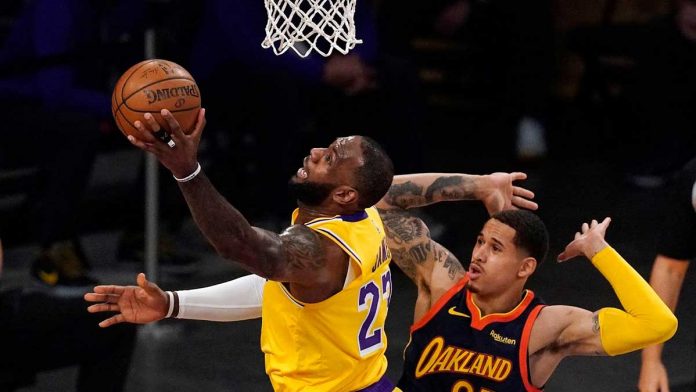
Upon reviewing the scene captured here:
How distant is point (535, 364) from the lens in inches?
161

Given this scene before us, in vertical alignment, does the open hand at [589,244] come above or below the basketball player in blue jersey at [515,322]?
above

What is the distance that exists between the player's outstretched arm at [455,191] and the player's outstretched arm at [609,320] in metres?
0.32

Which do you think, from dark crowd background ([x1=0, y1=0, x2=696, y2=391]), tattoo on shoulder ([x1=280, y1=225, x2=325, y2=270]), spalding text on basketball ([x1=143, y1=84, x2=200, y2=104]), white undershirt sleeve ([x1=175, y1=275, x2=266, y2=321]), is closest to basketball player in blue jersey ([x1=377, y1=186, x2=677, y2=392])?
white undershirt sleeve ([x1=175, y1=275, x2=266, y2=321])

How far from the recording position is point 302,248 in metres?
3.49

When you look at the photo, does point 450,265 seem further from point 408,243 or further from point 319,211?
point 319,211

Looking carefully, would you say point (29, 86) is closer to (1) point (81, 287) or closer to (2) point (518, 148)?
(1) point (81, 287)

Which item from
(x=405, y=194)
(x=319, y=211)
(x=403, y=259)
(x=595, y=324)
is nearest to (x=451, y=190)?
(x=405, y=194)

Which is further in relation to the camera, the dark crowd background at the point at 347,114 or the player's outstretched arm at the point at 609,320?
the dark crowd background at the point at 347,114

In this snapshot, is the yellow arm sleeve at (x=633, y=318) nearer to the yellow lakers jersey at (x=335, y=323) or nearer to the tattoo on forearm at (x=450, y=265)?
the tattoo on forearm at (x=450, y=265)

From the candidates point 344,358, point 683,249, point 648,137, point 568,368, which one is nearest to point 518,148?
point 648,137

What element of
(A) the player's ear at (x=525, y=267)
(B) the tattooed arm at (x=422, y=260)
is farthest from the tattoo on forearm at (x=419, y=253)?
(A) the player's ear at (x=525, y=267)

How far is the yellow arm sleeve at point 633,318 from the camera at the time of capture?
13.0ft

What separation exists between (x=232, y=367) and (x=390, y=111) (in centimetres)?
203

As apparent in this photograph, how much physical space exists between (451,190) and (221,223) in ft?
4.44
